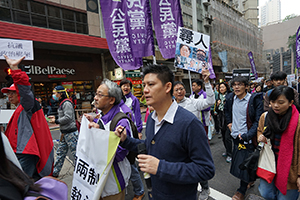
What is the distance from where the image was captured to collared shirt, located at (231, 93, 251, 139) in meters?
2.83

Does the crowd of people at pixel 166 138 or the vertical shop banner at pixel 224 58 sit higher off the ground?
the vertical shop banner at pixel 224 58

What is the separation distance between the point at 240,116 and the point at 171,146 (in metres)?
2.20

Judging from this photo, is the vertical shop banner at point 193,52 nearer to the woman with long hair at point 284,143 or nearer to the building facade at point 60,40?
the woman with long hair at point 284,143

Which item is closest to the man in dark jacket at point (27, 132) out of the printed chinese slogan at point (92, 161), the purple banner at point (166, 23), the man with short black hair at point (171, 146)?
the printed chinese slogan at point (92, 161)

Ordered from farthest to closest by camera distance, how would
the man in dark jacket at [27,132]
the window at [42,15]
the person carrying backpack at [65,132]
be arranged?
the window at [42,15]
the person carrying backpack at [65,132]
the man in dark jacket at [27,132]

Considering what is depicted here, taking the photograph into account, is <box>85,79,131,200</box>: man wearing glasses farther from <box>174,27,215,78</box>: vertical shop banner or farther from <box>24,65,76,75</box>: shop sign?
<box>24,65,76,75</box>: shop sign

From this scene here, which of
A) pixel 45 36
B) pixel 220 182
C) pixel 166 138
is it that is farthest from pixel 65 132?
pixel 45 36

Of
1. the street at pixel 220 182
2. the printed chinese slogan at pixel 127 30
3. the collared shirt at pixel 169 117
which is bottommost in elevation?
the street at pixel 220 182

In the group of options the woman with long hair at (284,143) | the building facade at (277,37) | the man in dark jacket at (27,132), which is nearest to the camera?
the woman with long hair at (284,143)

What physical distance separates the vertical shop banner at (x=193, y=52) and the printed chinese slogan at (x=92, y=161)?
267 cm

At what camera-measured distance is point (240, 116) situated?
9.48ft

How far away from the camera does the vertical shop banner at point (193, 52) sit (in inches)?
145

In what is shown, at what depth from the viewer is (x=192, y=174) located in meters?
1.15

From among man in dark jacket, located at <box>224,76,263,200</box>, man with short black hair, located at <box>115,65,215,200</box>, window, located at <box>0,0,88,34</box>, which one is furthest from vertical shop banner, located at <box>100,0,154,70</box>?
window, located at <box>0,0,88,34</box>
